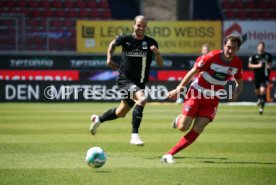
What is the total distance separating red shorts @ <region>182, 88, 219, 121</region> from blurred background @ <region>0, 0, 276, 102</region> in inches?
673

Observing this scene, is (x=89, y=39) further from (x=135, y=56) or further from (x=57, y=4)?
(x=135, y=56)

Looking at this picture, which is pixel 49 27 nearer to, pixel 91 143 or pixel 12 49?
pixel 12 49

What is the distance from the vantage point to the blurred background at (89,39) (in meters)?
28.6

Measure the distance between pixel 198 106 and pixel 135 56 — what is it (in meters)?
2.23

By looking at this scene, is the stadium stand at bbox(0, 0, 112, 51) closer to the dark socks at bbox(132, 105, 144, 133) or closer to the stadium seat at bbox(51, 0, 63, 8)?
the stadium seat at bbox(51, 0, 63, 8)

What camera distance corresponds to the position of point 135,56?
40.4ft

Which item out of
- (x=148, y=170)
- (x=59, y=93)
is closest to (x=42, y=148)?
(x=148, y=170)

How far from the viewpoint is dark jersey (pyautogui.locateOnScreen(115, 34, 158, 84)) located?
40.3ft

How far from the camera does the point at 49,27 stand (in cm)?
3145

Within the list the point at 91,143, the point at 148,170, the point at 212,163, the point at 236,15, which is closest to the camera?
the point at 148,170

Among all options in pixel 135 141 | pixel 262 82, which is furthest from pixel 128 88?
pixel 262 82

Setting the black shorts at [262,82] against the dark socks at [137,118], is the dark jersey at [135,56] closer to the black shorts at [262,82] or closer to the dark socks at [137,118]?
the dark socks at [137,118]

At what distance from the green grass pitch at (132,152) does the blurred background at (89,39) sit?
25.8 ft

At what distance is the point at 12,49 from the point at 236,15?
12290 millimetres
